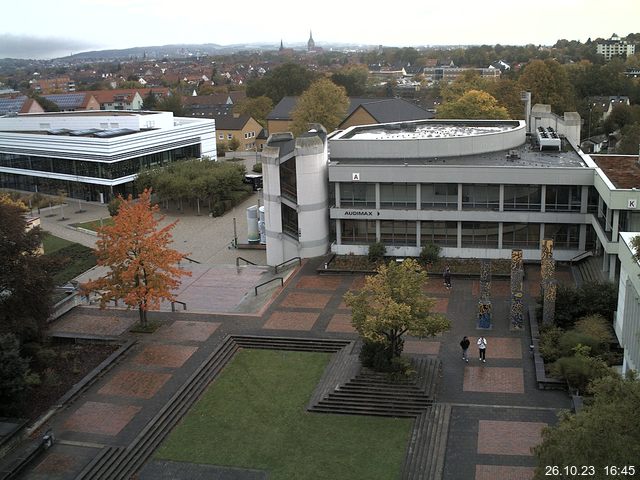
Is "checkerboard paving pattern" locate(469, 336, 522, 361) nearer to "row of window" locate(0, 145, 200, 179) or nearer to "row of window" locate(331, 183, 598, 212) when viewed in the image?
"row of window" locate(331, 183, 598, 212)

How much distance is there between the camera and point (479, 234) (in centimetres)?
4100

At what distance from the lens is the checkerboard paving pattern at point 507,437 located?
22547mm

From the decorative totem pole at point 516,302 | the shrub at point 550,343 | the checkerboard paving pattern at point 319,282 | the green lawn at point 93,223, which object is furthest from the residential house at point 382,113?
the shrub at point 550,343

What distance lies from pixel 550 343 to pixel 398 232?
49.0ft

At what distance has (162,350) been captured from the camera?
31.1m

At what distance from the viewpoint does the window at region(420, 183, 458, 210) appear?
40.8 meters

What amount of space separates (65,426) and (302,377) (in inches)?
356

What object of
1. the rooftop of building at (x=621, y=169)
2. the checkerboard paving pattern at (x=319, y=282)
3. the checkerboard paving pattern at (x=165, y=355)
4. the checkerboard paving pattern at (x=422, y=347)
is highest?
the rooftop of building at (x=621, y=169)

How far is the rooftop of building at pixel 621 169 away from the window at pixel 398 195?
10.7 m

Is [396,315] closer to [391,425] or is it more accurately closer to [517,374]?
[391,425]

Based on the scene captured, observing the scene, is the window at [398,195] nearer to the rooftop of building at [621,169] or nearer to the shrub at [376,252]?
the shrub at [376,252]

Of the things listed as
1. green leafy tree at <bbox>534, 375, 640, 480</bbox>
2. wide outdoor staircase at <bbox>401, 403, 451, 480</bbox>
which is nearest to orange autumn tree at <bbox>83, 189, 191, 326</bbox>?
wide outdoor staircase at <bbox>401, 403, 451, 480</bbox>

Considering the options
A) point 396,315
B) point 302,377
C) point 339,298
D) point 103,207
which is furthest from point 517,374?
point 103,207

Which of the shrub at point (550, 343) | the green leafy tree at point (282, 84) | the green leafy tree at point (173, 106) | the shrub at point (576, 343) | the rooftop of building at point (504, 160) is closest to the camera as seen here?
the shrub at point (576, 343)
